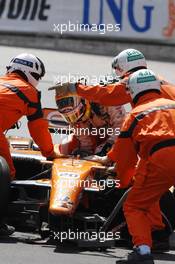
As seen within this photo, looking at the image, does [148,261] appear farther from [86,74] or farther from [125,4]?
[125,4]

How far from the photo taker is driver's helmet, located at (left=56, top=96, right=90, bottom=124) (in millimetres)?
9523

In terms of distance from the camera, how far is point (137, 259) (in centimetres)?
762

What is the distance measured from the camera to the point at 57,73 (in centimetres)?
1705

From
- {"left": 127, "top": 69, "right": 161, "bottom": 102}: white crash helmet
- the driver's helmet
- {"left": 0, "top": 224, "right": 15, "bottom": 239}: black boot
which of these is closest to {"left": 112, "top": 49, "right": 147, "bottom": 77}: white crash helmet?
the driver's helmet

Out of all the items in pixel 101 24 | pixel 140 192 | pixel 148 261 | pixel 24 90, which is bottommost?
pixel 148 261

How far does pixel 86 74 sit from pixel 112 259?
31.6 ft

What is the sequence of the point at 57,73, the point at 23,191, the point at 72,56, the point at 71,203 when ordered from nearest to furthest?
the point at 71,203 < the point at 23,191 < the point at 57,73 < the point at 72,56

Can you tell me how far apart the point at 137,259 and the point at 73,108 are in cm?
245

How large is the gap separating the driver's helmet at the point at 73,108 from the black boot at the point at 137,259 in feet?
7.53

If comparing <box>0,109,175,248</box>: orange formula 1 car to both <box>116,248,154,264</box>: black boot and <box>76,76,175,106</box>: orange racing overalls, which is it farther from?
<box>76,76,175,106</box>: orange racing overalls

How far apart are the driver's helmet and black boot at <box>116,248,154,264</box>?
7.53ft

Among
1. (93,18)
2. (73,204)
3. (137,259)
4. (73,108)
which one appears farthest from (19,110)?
(93,18)

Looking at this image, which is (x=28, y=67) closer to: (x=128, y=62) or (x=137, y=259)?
(x=128, y=62)

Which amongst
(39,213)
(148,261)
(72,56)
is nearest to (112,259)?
(148,261)
